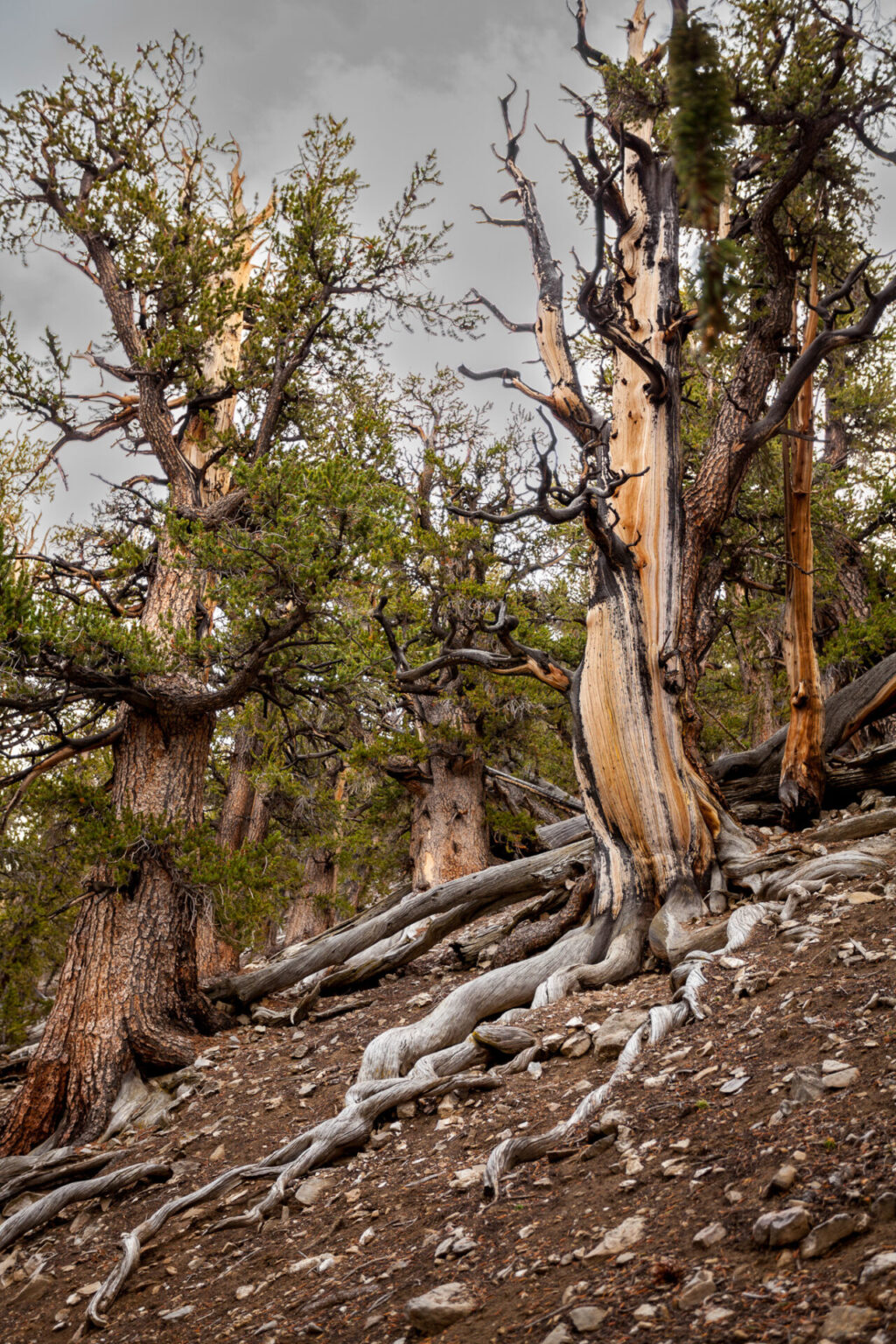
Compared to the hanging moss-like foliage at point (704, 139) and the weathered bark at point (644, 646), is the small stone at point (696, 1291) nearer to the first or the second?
the hanging moss-like foliage at point (704, 139)

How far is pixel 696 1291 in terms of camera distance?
2207mm

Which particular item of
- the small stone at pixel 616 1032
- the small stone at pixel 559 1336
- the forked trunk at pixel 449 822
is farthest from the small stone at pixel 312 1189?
the forked trunk at pixel 449 822

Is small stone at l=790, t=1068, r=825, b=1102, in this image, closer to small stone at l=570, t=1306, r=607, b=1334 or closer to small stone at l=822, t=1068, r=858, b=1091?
small stone at l=822, t=1068, r=858, b=1091

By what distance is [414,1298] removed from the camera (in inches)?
→ 105

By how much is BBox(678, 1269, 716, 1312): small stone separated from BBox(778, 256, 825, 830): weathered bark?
6315 mm

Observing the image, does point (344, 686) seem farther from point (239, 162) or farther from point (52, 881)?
point (239, 162)

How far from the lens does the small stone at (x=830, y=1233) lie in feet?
7.25

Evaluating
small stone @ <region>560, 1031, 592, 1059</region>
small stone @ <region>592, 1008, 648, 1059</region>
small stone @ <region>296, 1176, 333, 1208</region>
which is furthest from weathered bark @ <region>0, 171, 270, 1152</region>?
small stone @ <region>592, 1008, 648, 1059</region>

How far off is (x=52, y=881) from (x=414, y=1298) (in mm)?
6171

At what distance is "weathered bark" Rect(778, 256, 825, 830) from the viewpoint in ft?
26.3

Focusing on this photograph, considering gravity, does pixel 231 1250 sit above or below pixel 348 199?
below

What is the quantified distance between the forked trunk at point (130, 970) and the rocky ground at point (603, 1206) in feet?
3.06

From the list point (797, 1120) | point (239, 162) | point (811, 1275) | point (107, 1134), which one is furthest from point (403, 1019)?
point (239, 162)

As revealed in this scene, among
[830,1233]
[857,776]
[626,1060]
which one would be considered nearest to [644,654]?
[857,776]
